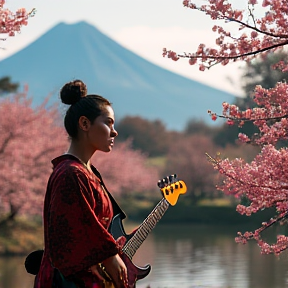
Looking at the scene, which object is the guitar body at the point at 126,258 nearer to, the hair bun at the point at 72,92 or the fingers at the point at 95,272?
the fingers at the point at 95,272

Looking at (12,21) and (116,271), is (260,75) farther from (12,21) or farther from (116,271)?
(116,271)

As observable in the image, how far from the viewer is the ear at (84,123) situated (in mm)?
4062

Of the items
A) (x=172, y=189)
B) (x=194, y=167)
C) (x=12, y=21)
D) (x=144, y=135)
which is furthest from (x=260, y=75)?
(x=144, y=135)

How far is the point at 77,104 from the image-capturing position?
409 cm

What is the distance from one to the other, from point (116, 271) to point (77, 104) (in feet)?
2.94

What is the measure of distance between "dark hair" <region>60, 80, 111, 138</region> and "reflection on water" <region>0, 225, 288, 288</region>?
26.7 feet

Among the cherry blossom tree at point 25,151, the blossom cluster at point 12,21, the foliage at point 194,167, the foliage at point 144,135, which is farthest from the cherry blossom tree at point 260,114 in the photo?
the foliage at point 144,135

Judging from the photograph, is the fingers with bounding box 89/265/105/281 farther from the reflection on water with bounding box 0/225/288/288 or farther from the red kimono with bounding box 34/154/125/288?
the reflection on water with bounding box 0/225/288/288

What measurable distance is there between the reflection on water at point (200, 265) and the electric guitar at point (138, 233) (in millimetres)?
7352

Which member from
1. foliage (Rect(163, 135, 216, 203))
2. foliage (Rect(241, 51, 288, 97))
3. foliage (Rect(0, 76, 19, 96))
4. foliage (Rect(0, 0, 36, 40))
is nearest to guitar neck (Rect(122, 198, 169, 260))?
foliage (Rect(0, 0, 36, 40))

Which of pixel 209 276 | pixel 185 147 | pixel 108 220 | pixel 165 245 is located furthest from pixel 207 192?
pixel 108 220

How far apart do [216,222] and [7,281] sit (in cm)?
1974

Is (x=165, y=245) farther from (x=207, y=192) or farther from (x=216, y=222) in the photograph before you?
(x=207, y=192)

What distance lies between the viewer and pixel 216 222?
36.0m
